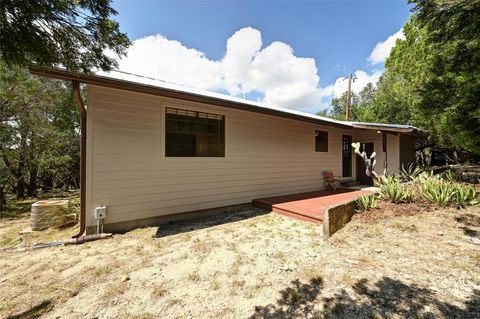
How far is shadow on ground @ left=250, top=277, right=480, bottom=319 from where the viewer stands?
84.1 inches

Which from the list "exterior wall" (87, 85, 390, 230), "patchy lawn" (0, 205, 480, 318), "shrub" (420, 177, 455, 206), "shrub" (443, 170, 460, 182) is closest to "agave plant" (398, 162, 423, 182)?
"shrub" (443, 170, 460, 182)

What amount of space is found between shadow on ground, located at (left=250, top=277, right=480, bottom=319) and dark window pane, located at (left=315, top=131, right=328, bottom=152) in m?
6.87

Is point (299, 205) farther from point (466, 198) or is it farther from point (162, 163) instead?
point (162, 163)

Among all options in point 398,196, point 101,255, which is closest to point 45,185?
point 101,255

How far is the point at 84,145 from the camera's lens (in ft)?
13.8

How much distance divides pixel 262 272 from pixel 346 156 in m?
9.03

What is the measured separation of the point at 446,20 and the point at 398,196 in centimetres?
409

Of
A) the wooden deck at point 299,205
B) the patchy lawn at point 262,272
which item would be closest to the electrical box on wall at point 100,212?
the patchy lawn at point 262,272

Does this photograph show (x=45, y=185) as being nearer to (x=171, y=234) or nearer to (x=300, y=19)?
(x=171, y=234)

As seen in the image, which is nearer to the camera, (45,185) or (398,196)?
(398,196)

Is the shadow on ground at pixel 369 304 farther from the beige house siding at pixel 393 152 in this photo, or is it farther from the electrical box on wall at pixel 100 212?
the beige house siding at pixel 393 152

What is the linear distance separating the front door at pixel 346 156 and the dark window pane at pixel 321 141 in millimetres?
1497

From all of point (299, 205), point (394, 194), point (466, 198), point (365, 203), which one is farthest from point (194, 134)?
point (466, 198)

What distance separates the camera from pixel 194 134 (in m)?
5.68
